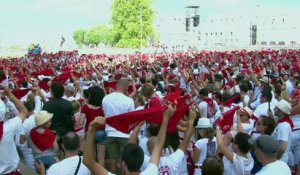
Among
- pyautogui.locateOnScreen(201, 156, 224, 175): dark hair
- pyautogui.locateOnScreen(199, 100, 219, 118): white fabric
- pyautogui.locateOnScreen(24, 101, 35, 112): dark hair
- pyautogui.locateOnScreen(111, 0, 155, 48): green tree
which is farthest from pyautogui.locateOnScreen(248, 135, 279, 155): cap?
pyautogui.locateOnScreen(111, 0, 155, 48): green tree

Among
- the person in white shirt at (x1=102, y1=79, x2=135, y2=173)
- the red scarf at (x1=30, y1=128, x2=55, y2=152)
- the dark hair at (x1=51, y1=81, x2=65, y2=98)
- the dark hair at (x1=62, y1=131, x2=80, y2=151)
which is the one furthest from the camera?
the dark hair at (x1=51, y1=81, x2=65, y2=98)

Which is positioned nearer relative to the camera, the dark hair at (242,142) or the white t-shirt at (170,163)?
the white t-shirt at (170,163)

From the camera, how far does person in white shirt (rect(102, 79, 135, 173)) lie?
720 centimetres

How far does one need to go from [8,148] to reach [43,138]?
3.81 ft

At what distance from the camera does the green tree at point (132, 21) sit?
7288 centimetres

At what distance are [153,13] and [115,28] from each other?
6.00 meters

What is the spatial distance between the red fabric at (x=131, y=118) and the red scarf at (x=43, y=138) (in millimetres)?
1758

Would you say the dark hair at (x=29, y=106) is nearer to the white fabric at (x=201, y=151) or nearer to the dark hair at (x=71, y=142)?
the white fabric at (x=201, y=151)

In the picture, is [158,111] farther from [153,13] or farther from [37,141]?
[153,13]

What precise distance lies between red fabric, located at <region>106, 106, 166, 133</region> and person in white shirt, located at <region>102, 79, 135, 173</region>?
187 centimetres

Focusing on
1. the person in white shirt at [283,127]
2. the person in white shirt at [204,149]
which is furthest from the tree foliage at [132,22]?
the person in white shirt at [204,149]

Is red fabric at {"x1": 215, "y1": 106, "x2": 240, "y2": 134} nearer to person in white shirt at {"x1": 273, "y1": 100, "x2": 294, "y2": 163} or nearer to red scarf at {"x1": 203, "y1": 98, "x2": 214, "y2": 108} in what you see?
person in white shirt at {"x1": 273, "y1": 100, "x2": 294, "y2": 163}

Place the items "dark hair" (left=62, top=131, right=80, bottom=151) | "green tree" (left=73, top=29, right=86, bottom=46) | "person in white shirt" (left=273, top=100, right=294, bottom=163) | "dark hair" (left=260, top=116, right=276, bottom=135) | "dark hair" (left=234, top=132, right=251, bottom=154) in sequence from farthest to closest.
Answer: "green tree" (left=73, top=29, right=86, bottom=46) → "person in white shirt" (left=273, top=100, right=294, bottom=163) → "dark hair" (left=260, top=116, right=276, bottom=135) → "dark hair" (left=234, top=132, right=251, bottom=154) → "dark hair" (left=62, top=131, right=80, bottom=151)

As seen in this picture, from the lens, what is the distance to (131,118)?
5188 millimetres
